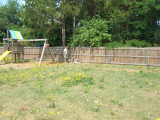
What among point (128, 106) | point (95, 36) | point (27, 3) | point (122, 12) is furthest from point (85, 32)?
point (128, 106)

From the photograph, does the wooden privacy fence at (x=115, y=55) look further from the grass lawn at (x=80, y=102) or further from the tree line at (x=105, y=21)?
the grass lawn at (x=80, y=102)

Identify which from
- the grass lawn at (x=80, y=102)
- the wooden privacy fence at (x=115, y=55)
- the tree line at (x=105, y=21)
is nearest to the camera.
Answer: the grass lawn at (x=80, y=102)

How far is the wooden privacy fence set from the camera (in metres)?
13.3

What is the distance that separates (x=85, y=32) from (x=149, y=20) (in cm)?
794

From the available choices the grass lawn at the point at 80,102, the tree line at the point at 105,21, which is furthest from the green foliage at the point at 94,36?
the grass lawn at the point at 80,102

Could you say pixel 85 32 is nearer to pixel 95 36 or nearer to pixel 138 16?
pixel 95 36

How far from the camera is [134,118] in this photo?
155 inches

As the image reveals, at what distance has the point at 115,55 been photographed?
1474 cm

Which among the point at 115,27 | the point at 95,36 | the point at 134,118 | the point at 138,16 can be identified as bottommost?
the point at 134,118

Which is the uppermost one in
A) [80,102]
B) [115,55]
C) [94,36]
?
[94,36]

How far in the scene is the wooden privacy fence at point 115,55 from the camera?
43.7 ft

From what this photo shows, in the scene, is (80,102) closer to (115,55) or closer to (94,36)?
(115,55)

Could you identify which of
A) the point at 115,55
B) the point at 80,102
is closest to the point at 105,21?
the point at 115,55

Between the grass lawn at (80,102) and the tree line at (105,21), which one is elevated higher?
the tree line at (105,21)
